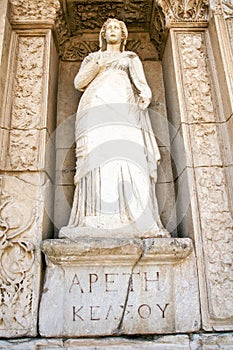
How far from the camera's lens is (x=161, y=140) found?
4.53 meters

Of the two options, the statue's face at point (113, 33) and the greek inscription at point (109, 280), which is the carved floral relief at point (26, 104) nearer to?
the statue's face at point (113, 33)

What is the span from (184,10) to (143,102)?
4.33 ft

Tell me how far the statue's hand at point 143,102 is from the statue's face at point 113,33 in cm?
82

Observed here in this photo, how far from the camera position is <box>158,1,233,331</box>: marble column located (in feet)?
10.8

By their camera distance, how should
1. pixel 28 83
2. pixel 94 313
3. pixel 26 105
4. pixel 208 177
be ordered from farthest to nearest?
pixel 28 83
pixel 26 105
pixel 208 177
pixel 94 313

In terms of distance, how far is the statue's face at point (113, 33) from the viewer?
177 inches

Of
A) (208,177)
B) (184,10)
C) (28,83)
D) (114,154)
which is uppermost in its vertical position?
(184,10)

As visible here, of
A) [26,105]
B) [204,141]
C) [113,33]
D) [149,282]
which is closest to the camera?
[149,282]

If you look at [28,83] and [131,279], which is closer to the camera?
[131,279]

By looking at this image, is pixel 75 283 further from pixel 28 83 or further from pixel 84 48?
pixel 84 48

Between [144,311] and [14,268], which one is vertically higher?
[14,268]

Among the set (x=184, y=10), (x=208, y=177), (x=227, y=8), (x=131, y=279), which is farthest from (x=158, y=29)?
(x=131, y=279)

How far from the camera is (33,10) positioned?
4535 millimetres

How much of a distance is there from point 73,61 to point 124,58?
1.02 metres
